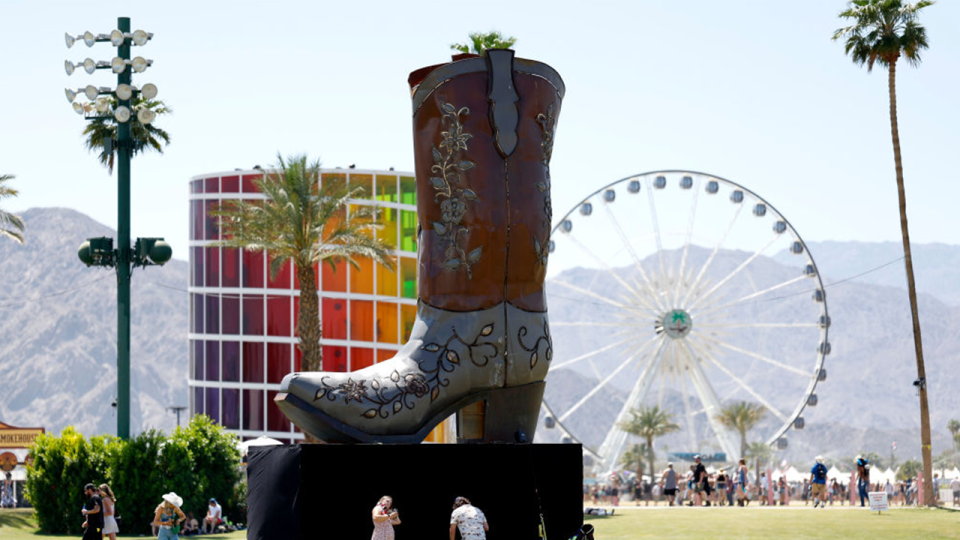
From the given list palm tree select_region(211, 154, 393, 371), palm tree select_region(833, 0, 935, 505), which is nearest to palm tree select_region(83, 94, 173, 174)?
palm tree select_region(211, 154, 393, 371)

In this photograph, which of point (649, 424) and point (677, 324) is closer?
point (677, 324)

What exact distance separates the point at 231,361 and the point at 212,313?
6.77 feet

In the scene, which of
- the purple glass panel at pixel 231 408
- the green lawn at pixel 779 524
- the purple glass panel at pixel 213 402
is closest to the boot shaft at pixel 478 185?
the green lawn at pixel 779 524

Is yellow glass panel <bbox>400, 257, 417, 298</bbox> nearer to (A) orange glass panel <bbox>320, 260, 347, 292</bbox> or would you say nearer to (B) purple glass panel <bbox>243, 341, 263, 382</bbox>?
(A) orange glass panel <bbox>320, 260, 347, 292</bbox>

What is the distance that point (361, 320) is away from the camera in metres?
49.2

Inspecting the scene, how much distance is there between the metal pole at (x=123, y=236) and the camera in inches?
763

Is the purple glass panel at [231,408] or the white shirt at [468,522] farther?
the purple glass panel at [231,408]

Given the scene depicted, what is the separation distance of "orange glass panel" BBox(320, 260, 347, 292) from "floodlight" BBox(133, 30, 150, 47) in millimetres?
29476

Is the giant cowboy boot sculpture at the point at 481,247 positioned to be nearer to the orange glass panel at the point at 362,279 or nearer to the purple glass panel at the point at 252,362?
the orange glass panel at the point at 362,279

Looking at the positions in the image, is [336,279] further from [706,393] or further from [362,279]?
[706,393]

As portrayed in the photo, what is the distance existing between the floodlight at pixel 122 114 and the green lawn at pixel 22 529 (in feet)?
21.8

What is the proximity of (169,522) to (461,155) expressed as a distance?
7.43 meters

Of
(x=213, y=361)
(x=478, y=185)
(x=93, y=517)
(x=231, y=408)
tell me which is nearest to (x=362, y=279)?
(x=213, y=361)

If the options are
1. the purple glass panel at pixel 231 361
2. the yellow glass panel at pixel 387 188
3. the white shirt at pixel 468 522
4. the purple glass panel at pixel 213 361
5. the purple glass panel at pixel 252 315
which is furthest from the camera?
the purple glass panel at pixel 213 361
